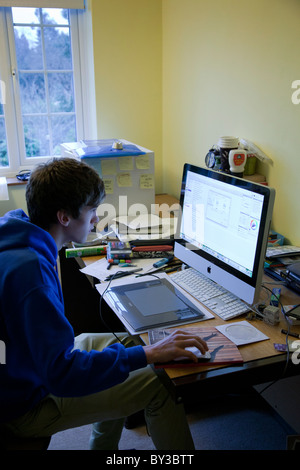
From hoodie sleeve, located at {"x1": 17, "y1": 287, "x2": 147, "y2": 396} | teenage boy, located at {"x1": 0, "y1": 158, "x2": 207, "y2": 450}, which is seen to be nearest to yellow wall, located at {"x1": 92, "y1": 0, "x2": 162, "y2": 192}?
teenage boy, located at {"x1": 0, "y1": 158, "x2": 207, "y2": 450}

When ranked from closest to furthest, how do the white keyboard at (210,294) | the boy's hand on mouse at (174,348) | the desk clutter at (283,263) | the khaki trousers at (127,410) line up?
the boy's hand on mouse at (174,348) → the khaki trousers at (127,410) → the white keyboard at (210,294) → the desk clutter at (283,263)

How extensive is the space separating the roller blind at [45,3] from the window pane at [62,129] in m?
0.73

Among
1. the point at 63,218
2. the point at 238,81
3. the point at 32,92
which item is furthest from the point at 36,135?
the point at 63,218

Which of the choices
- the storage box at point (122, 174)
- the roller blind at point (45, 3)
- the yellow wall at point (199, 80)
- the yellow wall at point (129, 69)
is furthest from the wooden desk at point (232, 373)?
the roller blind at point (45, 3)

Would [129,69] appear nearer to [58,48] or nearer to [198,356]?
[58,48]

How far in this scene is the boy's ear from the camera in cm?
133

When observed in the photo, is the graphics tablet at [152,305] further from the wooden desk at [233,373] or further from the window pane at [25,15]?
the window pane at [25,15]

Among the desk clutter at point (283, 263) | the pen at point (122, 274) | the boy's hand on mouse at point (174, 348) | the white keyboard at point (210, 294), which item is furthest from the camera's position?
the pen at point (122, 274)

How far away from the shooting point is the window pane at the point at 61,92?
10.3ft

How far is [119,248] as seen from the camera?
2.01m

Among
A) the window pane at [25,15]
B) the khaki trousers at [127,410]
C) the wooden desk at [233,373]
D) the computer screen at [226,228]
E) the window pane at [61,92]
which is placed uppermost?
the window pane at [25,15]

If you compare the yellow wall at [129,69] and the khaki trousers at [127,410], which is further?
the yellow wall at [129,69]

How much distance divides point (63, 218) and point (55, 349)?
410 mm
